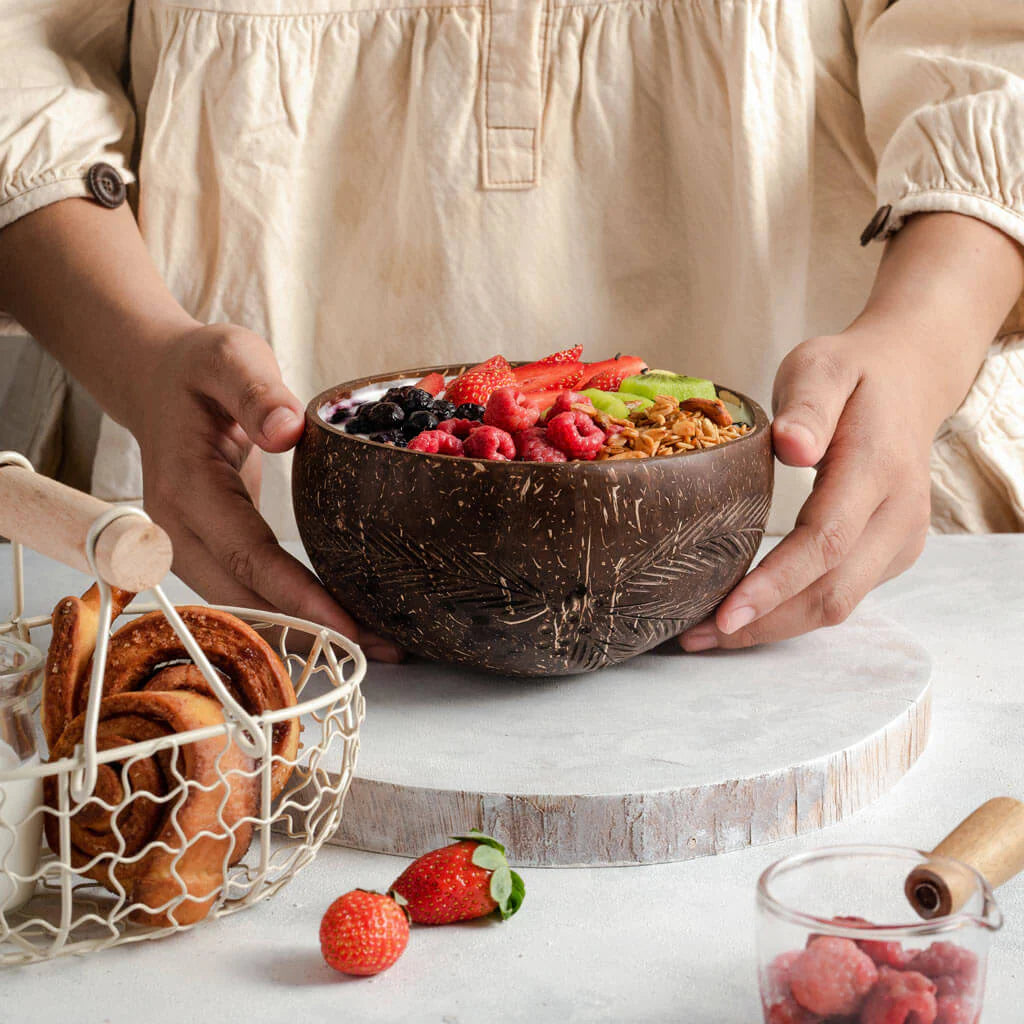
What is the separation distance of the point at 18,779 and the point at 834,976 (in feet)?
1.30

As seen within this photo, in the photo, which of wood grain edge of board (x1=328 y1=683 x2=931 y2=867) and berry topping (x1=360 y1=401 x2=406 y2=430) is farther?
berry topping (x1=360 y1=401 x2=406 y2=430)

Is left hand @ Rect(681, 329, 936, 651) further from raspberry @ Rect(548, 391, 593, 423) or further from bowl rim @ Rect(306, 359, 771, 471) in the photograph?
raspberry @ Rect(548, 391, 593, 423)

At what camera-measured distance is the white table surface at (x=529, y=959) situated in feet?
2.07

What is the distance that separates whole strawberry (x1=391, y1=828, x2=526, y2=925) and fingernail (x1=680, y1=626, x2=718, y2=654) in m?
0.32

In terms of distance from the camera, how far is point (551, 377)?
107cm

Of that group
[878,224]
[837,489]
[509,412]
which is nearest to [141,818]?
[509,412]

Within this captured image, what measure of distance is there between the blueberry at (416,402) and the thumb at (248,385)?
85 millimetres

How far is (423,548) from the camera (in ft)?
2.80

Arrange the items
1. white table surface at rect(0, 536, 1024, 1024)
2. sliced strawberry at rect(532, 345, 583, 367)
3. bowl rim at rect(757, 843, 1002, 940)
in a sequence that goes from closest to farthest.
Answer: bowl rim at rect(757, 843, 1002, 940) < white table surface at rect(0, 536, 1024, 1024) < sliced strawberry at rect(532, 345, 583, 367)

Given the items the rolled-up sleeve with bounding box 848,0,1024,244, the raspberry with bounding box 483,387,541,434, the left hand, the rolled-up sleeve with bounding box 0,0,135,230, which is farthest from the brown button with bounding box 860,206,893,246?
the rolled-up sleeve with bounding box 0,0,135,230

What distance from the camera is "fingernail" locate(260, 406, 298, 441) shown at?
0.94m

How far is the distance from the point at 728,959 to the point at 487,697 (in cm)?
31

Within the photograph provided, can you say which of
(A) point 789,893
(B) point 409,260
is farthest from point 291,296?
(A) point 789,893

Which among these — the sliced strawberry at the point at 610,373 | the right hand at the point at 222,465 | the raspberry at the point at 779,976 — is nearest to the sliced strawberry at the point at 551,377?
the sliced strawberry at the point at 610,373
